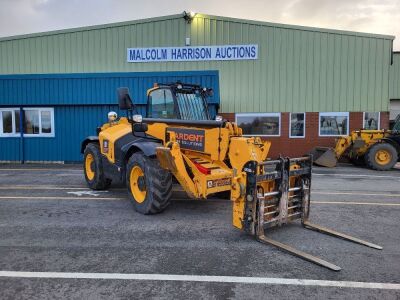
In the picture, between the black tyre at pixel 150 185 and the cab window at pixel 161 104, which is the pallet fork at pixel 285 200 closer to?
the black tyre at pixel 150 185

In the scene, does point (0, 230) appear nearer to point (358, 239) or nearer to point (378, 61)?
point (358, 239)

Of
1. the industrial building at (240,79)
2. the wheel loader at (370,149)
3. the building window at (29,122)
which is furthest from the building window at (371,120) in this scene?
the building window at (29,122)

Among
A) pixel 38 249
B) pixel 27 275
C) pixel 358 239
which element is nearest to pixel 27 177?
pixel 38 249

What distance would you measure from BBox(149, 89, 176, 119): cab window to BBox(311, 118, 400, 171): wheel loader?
9573 mm

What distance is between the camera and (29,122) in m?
17.0

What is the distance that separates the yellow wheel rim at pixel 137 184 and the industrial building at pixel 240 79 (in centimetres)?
956

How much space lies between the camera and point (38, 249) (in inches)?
205

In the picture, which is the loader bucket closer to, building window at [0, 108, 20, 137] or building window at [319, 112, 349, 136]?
building window at [319, 112, 349, 136]

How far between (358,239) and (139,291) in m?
3.57

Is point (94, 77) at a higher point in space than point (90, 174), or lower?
higher

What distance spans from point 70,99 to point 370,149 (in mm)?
13278

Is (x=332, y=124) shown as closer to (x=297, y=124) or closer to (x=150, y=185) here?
(x=297, y=124)

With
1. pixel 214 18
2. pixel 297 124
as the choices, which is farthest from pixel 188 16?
pixel 297 124

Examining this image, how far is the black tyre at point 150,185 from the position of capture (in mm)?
6805
